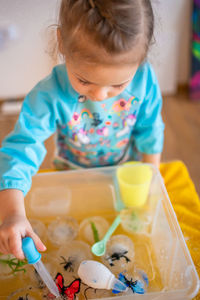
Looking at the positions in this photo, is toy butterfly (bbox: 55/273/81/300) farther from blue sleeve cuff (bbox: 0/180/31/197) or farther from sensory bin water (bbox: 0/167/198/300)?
blue sleeve cuff (bbox: 0/180/31/197)

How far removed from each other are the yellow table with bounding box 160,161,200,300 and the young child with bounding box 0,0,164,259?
0.07 m

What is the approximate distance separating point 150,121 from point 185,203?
0.20 meters

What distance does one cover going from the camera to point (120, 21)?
15.7 inches

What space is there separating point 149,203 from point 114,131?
18 cm

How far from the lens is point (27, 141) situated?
0.58 metres

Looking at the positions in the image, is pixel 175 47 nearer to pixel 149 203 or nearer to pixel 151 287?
pixel 149 203

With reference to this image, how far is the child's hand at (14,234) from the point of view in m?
0.45

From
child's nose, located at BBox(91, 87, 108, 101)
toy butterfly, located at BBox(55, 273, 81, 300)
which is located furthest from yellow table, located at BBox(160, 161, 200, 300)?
→ child's nose, located at BBox(91, 87, 108, 101)

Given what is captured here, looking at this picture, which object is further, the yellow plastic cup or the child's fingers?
the yellow plastic cup

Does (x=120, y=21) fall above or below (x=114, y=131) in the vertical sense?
above

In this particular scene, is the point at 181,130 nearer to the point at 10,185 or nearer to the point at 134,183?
the point at 134,183

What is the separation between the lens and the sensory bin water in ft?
1.71

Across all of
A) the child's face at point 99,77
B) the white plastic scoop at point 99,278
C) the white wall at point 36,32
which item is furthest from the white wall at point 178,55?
the white plastic scoop at point 99,278

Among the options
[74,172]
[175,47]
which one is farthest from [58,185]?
[175,47]
